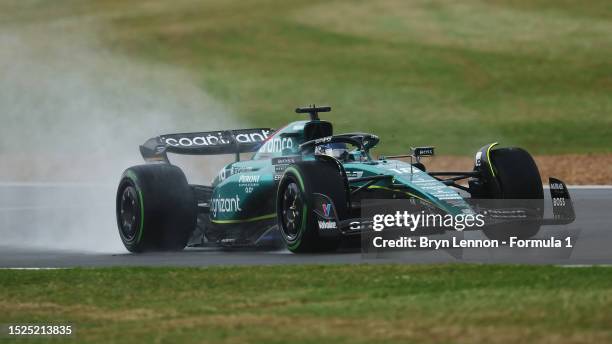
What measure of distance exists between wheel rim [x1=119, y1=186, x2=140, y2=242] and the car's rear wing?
809 mm

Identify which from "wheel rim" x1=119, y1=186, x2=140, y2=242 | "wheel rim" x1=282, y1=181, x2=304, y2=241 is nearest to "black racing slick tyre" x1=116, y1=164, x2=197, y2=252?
"wheel rim" x1=119, y1=186, x2=140, y2=242

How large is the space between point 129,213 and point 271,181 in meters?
2.11

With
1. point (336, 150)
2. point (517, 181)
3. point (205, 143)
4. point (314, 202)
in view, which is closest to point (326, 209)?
point (314, 202)

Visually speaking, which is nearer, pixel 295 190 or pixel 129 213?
pixel 295 190

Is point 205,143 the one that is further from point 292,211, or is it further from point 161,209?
point 292,211

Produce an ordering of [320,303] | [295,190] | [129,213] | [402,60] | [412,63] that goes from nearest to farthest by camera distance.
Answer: [320,303]
[295,190]
[129,213]
[412,63]
[402,60]

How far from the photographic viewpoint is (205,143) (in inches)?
725

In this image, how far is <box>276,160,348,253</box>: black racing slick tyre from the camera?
14.9 metres

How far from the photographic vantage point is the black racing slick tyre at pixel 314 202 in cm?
1488

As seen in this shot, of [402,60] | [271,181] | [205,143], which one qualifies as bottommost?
[271,181]

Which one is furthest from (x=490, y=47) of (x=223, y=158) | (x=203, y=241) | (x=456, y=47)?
(x=203, y=241)

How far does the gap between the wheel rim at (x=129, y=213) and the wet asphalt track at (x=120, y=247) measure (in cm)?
29

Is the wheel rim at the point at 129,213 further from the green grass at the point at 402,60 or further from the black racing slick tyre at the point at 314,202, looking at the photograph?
the green grass at the point at 402,60

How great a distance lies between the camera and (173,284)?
13016 millimetres
